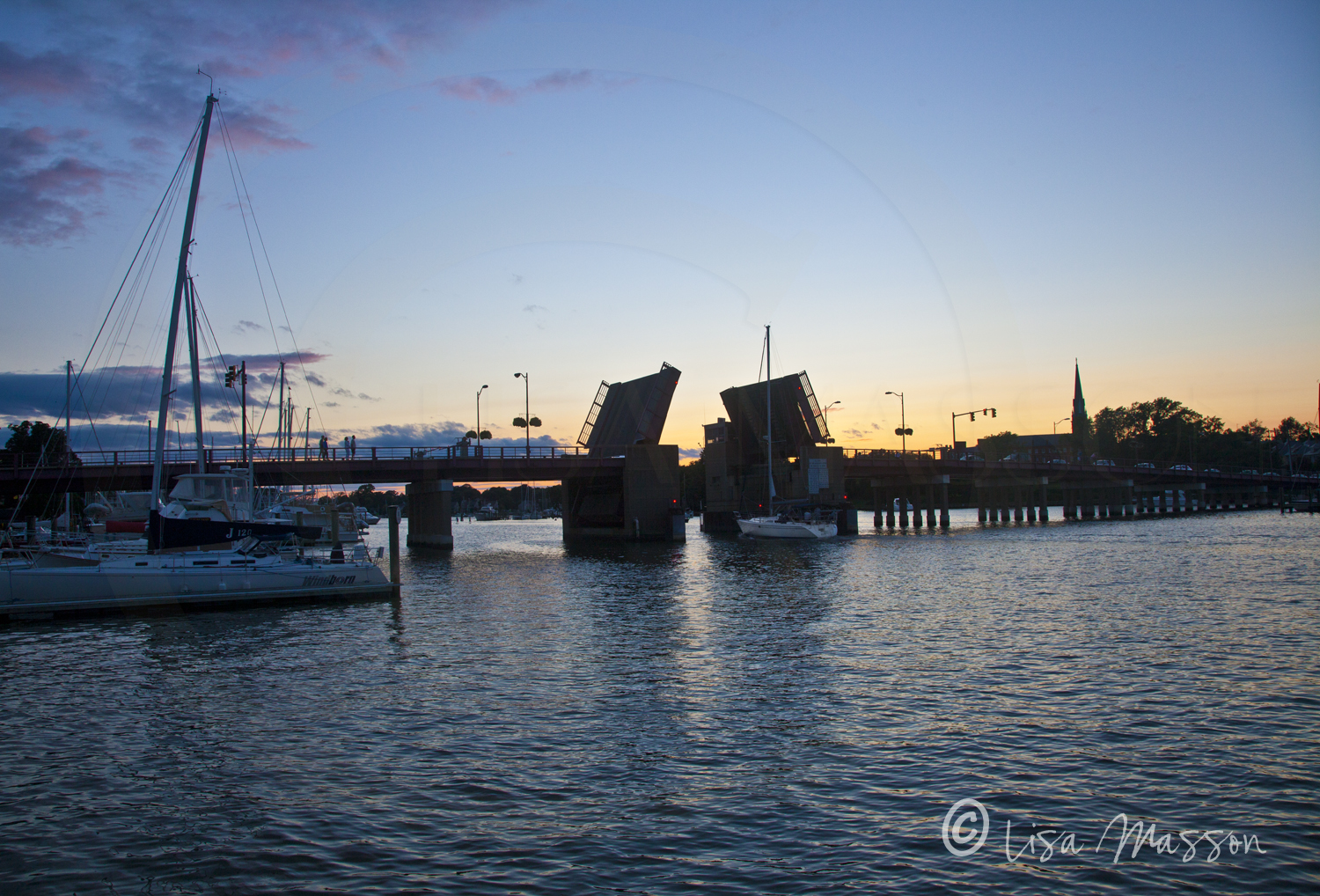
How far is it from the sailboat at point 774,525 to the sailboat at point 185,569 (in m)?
45.5

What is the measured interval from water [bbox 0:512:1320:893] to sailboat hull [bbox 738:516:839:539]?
46.6 m

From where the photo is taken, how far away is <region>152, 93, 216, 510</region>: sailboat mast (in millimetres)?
30188

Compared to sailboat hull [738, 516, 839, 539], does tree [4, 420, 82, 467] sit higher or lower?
higher

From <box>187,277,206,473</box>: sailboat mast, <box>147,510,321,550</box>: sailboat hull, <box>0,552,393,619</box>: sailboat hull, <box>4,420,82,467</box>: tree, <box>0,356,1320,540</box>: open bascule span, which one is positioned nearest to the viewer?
<box>0,552,393,619</box>: sailboat hull

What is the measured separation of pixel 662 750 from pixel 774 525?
211ft

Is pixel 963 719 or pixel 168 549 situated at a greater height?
pixel 168 549

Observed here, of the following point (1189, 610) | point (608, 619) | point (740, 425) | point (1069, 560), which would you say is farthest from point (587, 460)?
point (1189, 610)

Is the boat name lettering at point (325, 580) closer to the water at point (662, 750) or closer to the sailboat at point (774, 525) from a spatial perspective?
the water at point (662, 750)

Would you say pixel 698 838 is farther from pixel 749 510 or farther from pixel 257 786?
pixel 749 510

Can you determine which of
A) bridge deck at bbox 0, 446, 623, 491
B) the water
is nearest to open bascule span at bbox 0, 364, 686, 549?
bridge deck at bbox 0, 446, 623, 491

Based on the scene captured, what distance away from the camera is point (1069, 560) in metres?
48.2

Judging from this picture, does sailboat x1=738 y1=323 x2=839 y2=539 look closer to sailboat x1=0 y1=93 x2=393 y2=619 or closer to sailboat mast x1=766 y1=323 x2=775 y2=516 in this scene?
sailboat mast x1=766 y1=323 x2=775 y2=516

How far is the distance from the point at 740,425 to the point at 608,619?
5924 cm

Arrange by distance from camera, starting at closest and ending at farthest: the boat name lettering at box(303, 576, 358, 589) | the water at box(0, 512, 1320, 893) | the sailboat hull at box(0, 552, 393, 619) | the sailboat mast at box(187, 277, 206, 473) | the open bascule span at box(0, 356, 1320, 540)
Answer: the water at box(0, 512, 1320, 893) → the sailboat hull at box(0, 552, 393, 619) → the boat name lettering at box(303, 576, 358, 589) → the sailboat mast at box(187, 277, 206, 473) → the open bascule span at box(0, 356, 1320, 540)
